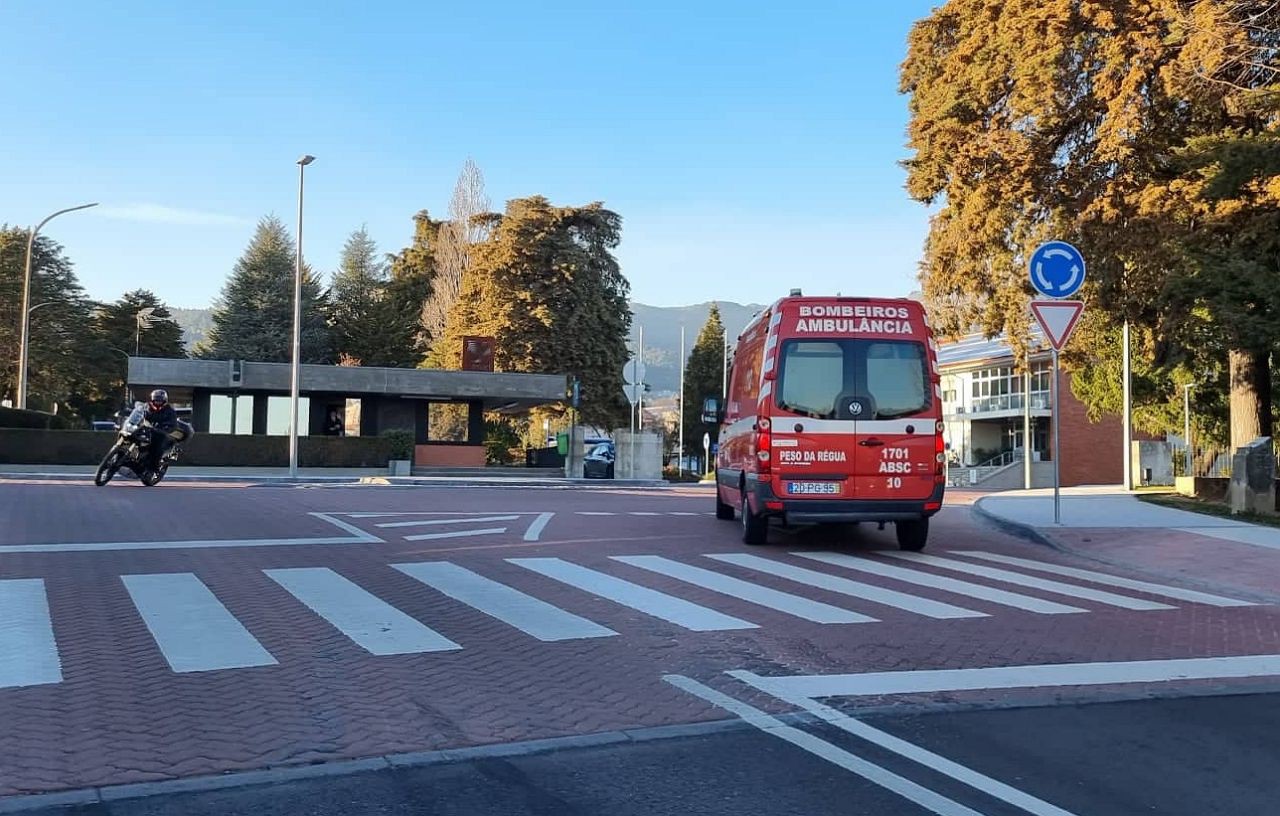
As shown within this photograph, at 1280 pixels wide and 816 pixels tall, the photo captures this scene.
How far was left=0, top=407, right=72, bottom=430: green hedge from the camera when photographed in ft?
113

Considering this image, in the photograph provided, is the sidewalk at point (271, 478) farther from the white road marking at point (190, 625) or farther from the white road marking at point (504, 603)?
the white road marking at point (190, 625)

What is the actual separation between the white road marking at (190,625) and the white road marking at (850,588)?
4.88 meters

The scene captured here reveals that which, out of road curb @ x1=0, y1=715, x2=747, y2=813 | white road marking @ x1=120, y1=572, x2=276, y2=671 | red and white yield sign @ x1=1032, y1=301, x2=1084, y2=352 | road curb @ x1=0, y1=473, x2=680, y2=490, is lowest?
road curb @ x1=0, y1=715, x2=747, y2=813

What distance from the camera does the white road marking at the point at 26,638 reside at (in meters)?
6.00

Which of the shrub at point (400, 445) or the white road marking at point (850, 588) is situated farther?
the shrub at point (400, 445)

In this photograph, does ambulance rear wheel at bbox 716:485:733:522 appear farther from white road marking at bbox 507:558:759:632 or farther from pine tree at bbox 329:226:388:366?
pine tree at bbox 329:226:388:366

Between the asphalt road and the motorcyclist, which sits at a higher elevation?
the motorcyclist

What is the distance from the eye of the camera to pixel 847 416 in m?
11.9

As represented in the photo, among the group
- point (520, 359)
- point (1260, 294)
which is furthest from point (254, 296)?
point (1260, 294)

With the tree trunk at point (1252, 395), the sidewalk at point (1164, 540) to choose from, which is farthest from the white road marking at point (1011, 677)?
the tree trunk at point (1252, 395)

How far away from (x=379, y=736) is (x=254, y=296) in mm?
68407

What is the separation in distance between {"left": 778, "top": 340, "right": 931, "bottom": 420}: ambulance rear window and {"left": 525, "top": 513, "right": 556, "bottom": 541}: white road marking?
3404 mm

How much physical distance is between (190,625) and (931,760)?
5.10 m

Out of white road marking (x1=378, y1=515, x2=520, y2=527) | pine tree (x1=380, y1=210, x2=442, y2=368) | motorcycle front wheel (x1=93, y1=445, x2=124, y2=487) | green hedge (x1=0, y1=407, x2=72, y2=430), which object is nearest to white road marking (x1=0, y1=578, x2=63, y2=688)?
white road marking (x1=378, y1=515, x2=520, y2=527)
